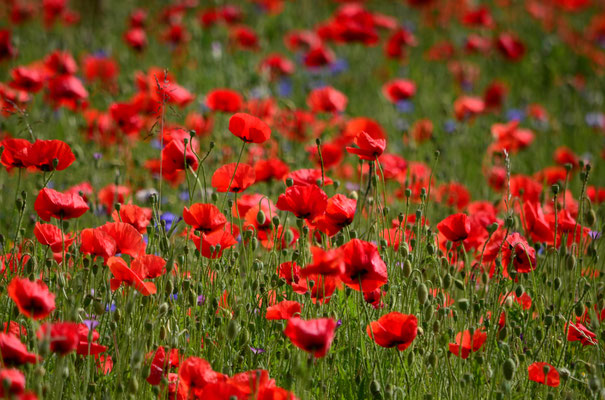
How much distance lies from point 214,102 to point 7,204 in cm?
105

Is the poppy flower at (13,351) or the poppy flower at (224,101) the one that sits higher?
the poppy flower at (13,351)

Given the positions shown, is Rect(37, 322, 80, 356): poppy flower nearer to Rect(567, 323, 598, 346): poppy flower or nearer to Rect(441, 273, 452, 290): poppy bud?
Rect(441, 273, 452, 290): poppy bud

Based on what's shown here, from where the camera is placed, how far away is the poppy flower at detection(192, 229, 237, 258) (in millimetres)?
2129

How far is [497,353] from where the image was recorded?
221 centimetres

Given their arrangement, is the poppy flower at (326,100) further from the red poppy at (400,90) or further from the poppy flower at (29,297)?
the poppy flower at (29,297)

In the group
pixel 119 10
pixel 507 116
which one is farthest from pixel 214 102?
pixel 119 10

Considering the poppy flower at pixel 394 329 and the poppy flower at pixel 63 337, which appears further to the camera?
the poppy flower at pixel 394 329

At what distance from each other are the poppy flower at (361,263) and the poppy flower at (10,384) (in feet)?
2.46

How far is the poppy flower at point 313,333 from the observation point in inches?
61.4

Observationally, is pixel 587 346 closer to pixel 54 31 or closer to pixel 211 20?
pixel 211 20

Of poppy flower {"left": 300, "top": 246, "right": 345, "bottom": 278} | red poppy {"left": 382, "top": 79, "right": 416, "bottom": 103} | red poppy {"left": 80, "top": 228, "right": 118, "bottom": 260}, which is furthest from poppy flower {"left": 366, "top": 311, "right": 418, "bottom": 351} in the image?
red poppy {"left": 382, "top": 79, "right": 416, "bottom": 103}

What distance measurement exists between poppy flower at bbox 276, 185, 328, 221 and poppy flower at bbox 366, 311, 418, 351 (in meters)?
0.42

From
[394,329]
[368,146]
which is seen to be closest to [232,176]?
[368,146]

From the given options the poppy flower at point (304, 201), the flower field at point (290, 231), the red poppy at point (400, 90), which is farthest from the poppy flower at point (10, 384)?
the red poppy at point (400, 90)
